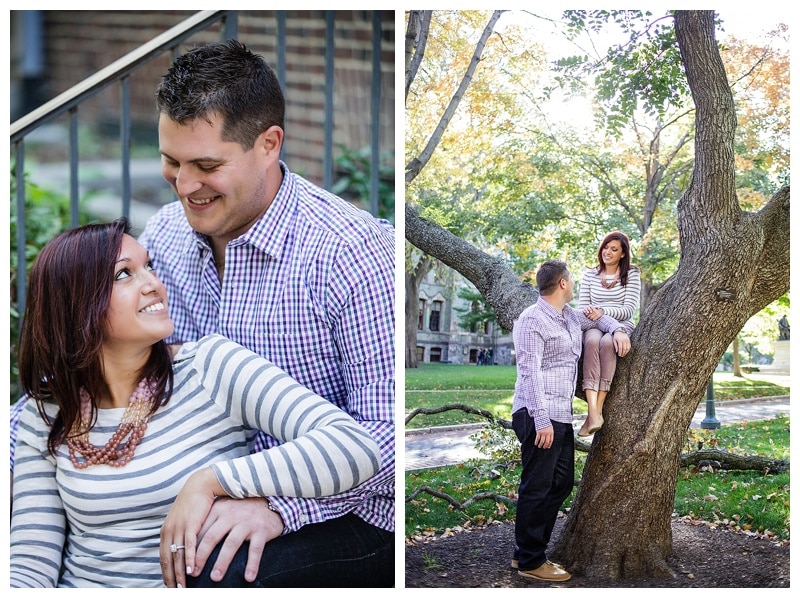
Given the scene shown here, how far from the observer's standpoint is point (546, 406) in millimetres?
2291

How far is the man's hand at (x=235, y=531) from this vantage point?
1.89m

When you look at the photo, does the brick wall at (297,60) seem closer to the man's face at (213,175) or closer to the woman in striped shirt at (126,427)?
the man's face at (213,175)

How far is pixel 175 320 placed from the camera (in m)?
2.37

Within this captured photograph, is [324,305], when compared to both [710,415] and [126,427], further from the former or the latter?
[710,415]

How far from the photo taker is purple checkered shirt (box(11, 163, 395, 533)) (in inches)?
82.9

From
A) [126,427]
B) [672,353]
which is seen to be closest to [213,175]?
[126,427]

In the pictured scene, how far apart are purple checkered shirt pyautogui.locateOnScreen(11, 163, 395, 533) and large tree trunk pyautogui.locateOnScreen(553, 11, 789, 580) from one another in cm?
66

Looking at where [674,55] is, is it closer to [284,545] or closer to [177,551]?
[284,545]

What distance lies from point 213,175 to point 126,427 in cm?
72

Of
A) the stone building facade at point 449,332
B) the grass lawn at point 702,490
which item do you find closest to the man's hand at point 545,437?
→ the grass lawn at point 702,490

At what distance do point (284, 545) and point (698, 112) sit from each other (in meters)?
1.77

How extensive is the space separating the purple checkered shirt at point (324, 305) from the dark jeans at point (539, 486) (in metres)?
0.42

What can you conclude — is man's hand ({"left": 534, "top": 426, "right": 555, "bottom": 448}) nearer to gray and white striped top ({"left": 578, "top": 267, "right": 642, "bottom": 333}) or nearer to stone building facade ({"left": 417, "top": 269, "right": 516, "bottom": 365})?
stone building facade ({"left": 417, "top": 269, "right": 516, "bottom": 365})

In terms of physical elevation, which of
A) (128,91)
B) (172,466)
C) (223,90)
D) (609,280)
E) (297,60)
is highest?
(297,60)
